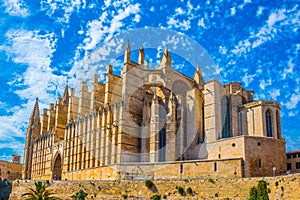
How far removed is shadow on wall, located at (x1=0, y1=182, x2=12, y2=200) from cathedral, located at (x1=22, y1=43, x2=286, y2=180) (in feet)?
20.6

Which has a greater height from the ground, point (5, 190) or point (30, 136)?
point (30, 136)

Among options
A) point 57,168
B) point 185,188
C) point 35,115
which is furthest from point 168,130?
point 35,115

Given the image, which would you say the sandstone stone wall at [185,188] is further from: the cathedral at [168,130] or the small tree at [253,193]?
the cathedral at [168,130]

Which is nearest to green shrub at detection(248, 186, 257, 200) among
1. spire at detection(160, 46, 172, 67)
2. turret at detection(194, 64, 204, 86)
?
spire at detection(160, 46, 172, 67)

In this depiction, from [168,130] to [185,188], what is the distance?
856cm

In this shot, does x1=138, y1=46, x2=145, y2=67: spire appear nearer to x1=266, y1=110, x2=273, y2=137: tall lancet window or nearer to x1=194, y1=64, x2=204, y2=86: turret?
x1=194, y1=64, x2=204, y2=86: turret

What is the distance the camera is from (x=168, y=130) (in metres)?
31.6

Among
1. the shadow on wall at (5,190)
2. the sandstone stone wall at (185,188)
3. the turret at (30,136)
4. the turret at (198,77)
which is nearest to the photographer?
the sandstone stone wall at (185,188)

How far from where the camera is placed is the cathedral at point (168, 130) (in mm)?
25344

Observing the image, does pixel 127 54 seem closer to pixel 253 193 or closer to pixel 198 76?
pixel 198 76

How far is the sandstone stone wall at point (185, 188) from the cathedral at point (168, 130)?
1.56 meters

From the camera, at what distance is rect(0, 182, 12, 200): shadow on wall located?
34.2 meters

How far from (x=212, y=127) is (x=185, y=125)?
123 inches

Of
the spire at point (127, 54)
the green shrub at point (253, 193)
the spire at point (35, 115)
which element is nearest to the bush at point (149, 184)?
the green shrub at point (253, 193)
